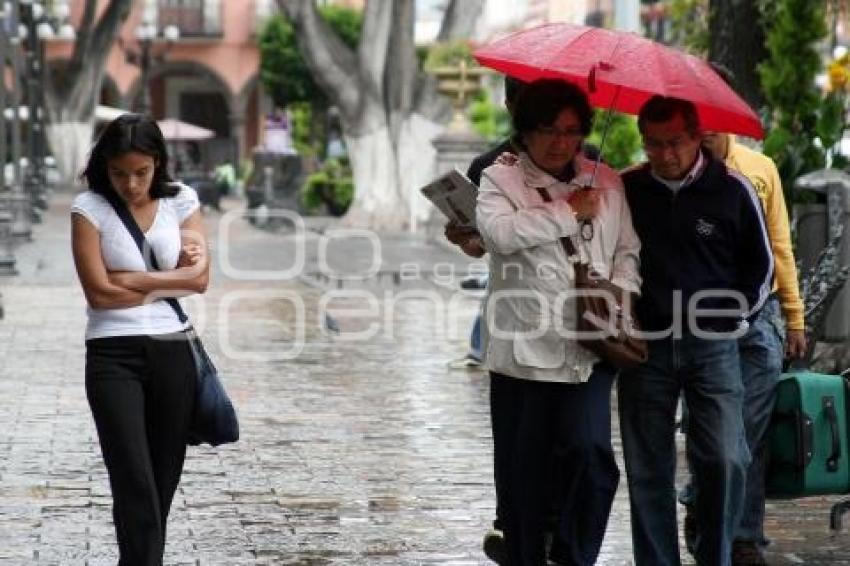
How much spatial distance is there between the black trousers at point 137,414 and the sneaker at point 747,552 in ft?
6.92

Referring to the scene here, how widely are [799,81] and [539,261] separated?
6.08m

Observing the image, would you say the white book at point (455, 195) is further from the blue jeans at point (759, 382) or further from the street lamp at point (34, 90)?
the street lamp at point (34, 90)

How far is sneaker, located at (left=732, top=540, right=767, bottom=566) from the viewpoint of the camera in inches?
282

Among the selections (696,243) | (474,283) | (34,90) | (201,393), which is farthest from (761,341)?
(34,90)

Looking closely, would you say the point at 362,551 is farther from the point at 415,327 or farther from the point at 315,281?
the point at 315,281

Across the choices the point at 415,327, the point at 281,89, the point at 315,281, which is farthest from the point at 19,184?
the point at 281,89

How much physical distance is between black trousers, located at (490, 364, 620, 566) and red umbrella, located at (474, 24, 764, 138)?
89 cm

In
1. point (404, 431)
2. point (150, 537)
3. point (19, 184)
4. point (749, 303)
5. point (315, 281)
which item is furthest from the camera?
point (19, 184)

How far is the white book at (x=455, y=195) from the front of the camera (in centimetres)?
654

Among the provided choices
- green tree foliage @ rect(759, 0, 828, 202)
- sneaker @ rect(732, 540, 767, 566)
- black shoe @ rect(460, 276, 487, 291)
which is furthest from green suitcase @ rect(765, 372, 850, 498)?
black shoe @ rect(460, 276, 487, 291)

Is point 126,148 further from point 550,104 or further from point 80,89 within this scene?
point 80,89

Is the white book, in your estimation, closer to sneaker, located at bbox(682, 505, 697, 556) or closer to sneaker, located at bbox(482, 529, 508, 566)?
sneaker, located at bbox(482, 529, 508, 566)

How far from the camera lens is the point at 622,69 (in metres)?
6.38

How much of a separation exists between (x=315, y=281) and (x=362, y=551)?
14607 millimetres
